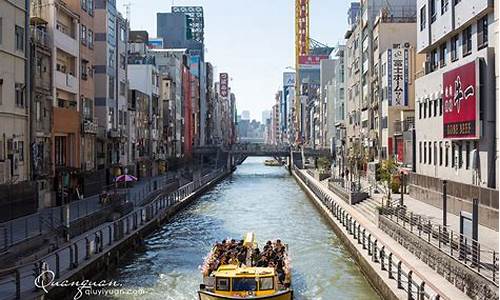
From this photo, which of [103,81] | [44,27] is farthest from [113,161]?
[44,27]

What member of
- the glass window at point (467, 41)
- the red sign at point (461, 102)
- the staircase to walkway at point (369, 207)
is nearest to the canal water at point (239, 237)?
the staircase to walkway at point (369, 207)

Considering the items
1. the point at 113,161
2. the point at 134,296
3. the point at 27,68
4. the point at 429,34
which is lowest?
the point at 134,296

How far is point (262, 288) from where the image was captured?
21.6 meters

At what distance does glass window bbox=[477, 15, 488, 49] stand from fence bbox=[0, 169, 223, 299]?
22.3 metres

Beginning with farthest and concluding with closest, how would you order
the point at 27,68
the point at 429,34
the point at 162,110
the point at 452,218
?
the point at 162,110 < the point at 429,34 < the point at 27,68 < the point at 452,218

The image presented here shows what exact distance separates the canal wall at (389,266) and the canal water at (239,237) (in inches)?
29.8

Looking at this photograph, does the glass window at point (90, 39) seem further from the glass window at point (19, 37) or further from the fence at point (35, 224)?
the glass window at point (19, 37)

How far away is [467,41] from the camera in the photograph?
36.9 meters

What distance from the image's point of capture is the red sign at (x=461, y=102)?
32.8 meters

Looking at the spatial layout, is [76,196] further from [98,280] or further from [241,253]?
[241,253]

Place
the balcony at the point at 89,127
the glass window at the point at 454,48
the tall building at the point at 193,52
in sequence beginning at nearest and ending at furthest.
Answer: the glass window at the point at 454,48
the balcony at the point at 89,127
the tall building at the point at 193,52

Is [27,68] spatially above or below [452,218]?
above

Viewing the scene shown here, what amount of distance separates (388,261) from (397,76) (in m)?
39.6

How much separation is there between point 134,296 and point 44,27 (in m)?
26.7
